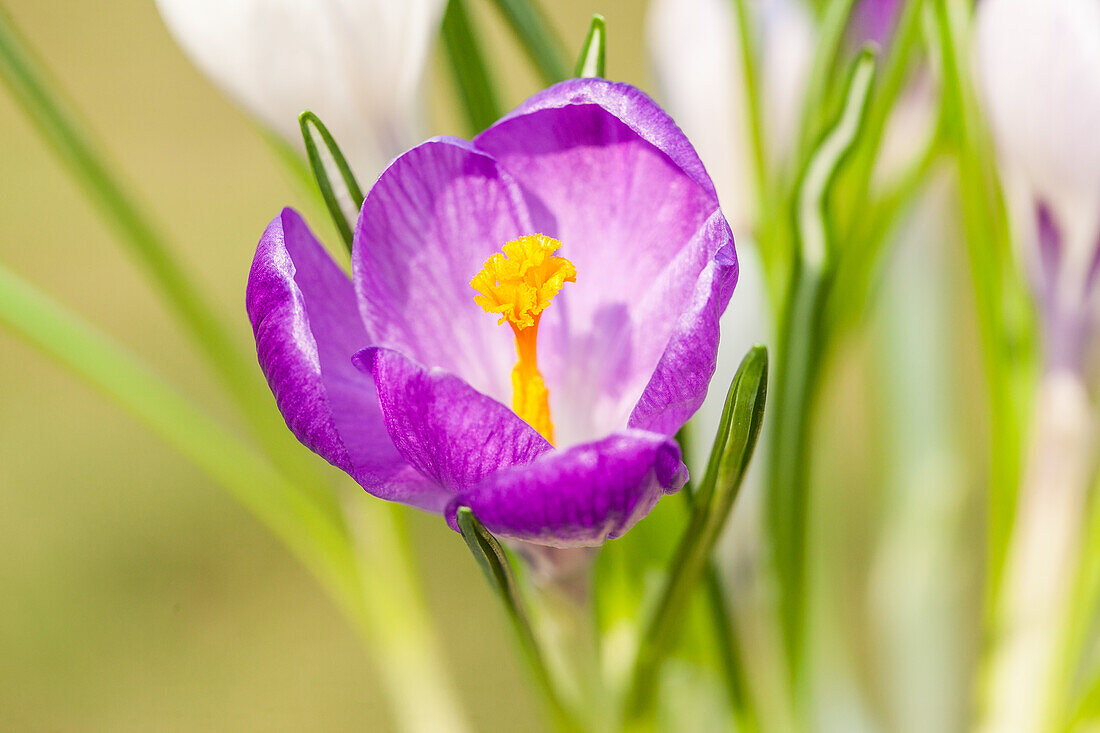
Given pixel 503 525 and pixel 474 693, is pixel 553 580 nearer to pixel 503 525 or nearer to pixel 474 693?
pixel 503 525

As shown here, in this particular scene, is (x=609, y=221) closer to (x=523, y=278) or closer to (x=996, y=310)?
(x=523, y=278)

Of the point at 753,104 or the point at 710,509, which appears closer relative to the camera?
the point at 710,509

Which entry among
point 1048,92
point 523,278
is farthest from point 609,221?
point 1048,92

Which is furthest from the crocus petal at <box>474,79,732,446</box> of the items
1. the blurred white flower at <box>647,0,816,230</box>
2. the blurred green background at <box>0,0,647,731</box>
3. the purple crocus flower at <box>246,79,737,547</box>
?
the blurred green background at <box>0,0,647,731</box>

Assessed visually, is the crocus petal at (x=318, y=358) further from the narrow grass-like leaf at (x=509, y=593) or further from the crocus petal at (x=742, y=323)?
the crocus petal at (x=742, y=323)

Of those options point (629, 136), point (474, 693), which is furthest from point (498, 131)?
point (474, 693)

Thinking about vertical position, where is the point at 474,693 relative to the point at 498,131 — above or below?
below
